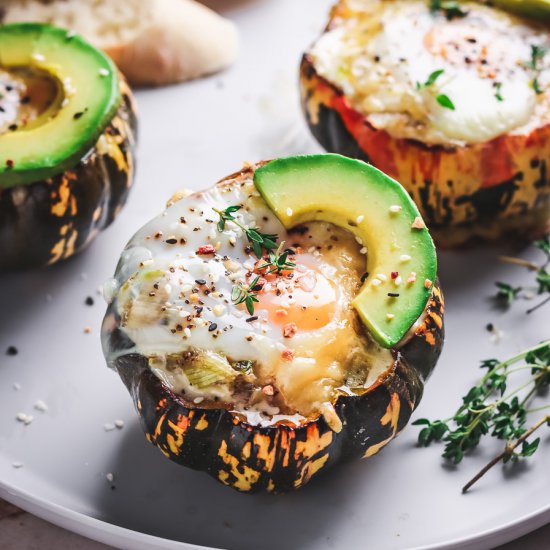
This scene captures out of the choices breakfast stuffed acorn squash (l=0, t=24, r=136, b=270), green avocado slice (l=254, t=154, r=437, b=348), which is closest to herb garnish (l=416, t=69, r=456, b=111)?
green avocado slice (l=254, t=154, r=437, b=348)

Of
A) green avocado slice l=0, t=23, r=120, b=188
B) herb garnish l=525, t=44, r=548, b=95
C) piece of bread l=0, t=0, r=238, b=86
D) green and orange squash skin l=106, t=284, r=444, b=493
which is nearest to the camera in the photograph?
green and orange squash skin l=106, t=284, r=444, b=493

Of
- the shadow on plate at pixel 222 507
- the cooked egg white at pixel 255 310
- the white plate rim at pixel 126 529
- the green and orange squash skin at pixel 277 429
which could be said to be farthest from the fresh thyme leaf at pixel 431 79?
the white plate rim at pixel 126 529

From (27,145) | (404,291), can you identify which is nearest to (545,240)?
(404,291)

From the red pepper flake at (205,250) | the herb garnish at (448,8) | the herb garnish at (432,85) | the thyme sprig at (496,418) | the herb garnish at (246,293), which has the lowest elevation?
the thyme sprig at (496,418)

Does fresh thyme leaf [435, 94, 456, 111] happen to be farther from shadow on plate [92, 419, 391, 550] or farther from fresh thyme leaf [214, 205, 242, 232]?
shadow on plate [92, 419, 391, 550]

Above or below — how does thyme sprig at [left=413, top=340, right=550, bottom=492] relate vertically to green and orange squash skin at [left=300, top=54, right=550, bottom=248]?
below

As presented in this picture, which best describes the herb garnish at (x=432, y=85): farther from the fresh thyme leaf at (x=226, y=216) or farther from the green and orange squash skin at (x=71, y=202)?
the green and orange squash skin at (x=71, y=202)

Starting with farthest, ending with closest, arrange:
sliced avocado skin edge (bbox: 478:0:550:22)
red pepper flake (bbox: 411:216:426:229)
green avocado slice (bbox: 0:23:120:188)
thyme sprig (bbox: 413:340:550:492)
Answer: sliced avocado skin edge (bbox: 478:0:550:22)
green avocado slice (bbox: 0:23:120:188)
thyme sprig (bbox: 413:340:550:492)
red pepper flake (bbox: 411:216:426:229)

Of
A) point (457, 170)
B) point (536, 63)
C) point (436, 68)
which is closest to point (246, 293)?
point (457, 170)
